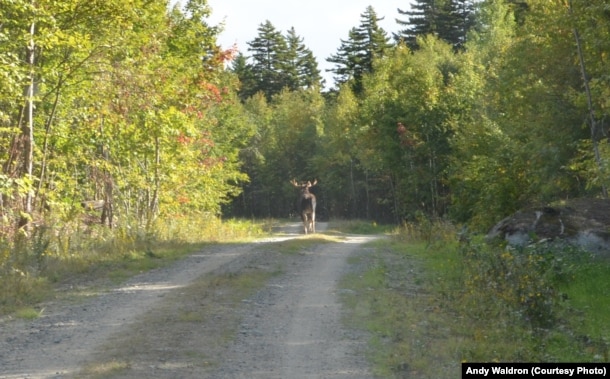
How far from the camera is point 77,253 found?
18.8m

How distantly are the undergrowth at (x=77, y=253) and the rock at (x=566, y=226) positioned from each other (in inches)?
316

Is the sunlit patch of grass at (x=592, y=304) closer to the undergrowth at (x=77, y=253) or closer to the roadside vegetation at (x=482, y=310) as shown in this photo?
the roadside vegetation at (x=482, y=310)

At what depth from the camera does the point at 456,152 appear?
36.2m

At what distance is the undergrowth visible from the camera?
14.3 metres

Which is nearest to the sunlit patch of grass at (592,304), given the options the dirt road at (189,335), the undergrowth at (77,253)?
the dirt road at (189,335)

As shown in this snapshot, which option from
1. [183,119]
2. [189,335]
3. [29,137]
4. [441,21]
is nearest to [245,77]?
[441,21]

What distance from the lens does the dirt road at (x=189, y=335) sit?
8.80 m

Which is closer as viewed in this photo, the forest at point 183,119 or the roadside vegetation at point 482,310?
the roadside vegetation at point 482,310

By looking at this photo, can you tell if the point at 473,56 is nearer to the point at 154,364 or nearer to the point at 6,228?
the point at 6,228

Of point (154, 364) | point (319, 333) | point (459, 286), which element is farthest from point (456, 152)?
point (154, 364)

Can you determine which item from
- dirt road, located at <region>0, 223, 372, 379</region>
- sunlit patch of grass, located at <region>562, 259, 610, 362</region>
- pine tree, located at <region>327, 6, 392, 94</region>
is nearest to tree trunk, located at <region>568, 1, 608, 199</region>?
sunlit patch of grass, located at <region>562, 259, 610, 362</region>

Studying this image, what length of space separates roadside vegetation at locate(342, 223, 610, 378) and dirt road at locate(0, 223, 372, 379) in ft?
1.67

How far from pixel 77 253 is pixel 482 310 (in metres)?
10.3

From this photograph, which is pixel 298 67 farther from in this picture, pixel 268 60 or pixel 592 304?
pixel 592 304
